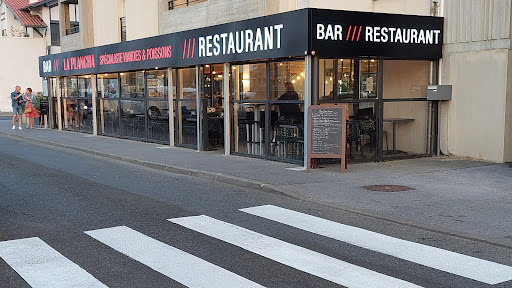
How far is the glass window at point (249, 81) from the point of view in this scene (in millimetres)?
13320

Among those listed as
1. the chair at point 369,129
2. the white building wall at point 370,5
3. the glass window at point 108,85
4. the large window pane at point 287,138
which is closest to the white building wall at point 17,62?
the glass window at point 108,85

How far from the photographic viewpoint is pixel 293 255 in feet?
19.4

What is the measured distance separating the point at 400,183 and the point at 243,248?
4.84 metres

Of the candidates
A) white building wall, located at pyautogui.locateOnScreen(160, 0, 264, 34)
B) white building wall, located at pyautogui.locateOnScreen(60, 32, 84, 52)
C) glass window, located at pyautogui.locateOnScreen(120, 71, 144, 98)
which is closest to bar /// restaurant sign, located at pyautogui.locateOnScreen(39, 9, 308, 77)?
glass window, located at pyautogui.locateOnScreen(120, 71, 144, 98)

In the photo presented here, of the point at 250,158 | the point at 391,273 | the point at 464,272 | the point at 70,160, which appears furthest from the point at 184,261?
the point at 70,160

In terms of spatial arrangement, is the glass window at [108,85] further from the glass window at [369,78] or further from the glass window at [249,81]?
the glass window at [369,78]

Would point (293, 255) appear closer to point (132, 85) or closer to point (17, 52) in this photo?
point (132, 85)

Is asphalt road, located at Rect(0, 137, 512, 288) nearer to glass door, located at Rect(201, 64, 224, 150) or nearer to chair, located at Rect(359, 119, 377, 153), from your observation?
chair, located at Rect(359, 119, 377, 153)

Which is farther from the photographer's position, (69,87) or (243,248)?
(69,87)

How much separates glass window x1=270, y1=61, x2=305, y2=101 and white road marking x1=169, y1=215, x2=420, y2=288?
5382 mm

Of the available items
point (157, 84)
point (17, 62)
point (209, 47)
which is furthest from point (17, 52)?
point (209, 47)

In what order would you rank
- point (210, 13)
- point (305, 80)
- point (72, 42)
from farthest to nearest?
point (72, 42), point (210, 13), point (305, 80)

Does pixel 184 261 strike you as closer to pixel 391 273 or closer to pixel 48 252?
pixel 48 252

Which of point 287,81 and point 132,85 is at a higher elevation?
point 132,85
